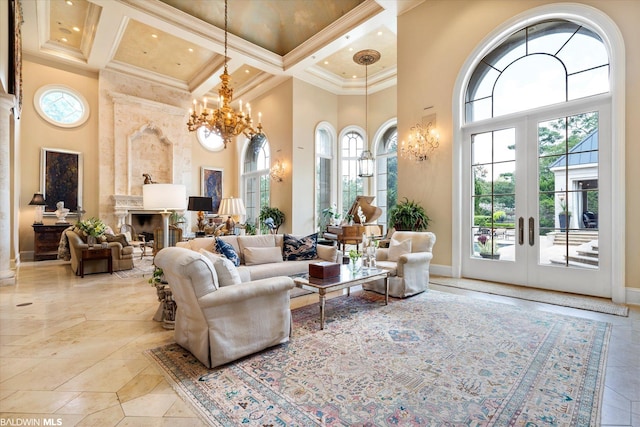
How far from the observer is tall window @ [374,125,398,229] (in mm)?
9094

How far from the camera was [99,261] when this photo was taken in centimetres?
575

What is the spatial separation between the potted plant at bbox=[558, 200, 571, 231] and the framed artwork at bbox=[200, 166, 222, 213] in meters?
9.40

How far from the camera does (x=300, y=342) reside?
2707 mm

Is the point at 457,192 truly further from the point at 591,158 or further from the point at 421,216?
the point at 591,158

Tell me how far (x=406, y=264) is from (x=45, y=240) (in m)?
8.11

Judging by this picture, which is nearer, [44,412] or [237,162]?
[44,412]

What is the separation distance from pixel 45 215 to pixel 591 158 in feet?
36.2

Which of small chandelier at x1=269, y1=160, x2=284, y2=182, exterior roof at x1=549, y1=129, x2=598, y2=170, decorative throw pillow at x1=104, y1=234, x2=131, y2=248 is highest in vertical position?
small chandelier at x1=269, y1=160, x2=284, y2=182

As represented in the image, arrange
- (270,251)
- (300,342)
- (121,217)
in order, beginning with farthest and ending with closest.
→ 1. (121,217)
2. (270,251)
3. (300,342)

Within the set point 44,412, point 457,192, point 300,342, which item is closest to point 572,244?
point 457,192

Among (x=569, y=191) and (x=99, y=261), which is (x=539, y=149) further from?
(x=99, y=261)

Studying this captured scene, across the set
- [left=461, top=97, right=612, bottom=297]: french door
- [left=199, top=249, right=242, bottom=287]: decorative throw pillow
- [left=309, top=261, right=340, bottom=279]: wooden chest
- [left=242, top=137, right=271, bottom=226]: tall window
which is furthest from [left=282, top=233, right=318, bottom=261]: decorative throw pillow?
[left=242, top=137, right=271, bottom=226]: tall window

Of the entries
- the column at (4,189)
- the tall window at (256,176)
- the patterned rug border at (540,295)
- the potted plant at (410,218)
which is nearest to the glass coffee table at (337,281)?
the patterned rug border at (540,295)

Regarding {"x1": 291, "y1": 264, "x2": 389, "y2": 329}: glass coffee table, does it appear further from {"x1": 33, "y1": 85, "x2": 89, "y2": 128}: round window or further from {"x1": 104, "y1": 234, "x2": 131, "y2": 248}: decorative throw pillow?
{"x1": 33, "y1": 85, "x2": 89, "y2": 128}: round window
